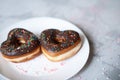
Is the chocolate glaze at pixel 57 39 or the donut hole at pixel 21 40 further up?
the donut hole at pixel 21 40

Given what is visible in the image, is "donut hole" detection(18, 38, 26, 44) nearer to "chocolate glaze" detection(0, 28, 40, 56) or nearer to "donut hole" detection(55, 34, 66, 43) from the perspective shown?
"chocolate glaze" detection(0, 28, 40, 56)

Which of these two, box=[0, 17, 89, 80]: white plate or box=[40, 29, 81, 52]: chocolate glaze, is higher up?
box=[40, 29, 81, 52]: chocolate glaze

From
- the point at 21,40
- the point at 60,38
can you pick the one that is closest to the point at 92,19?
the point at 60,38

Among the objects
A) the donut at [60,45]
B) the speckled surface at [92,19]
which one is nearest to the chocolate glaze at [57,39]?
the donut at [60,45]

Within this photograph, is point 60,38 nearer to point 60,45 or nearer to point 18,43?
point 60,45

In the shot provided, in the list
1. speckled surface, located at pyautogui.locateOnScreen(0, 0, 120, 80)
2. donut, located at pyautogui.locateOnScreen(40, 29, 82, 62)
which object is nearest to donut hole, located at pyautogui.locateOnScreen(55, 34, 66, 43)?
donut, located at pyautogui.locateOnScreen(40, 29, 82, 62)

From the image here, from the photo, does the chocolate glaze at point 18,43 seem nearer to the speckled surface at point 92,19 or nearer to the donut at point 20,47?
the donut at point 20,47

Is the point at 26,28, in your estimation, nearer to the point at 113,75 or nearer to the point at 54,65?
the point at 54,65
